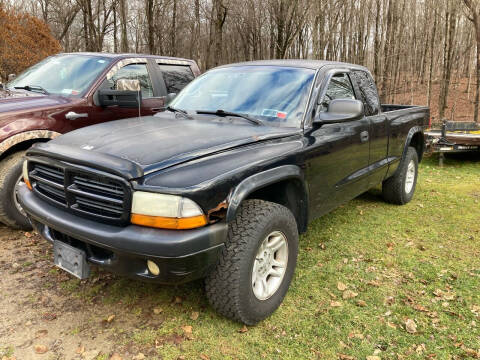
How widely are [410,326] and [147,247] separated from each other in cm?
201

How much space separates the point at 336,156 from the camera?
11.7ft

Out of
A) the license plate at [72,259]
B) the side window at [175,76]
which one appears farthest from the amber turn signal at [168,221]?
the side window at [175,76]

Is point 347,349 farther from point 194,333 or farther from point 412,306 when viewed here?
point 194,333

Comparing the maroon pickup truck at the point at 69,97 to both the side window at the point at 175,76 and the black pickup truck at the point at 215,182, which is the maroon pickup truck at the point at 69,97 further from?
the black pickup truck at the point at 215,182

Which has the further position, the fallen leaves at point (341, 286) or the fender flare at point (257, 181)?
the fallen leaves at point (341, 286)

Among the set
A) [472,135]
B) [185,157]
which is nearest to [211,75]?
[185,157]

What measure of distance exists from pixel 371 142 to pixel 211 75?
190 cm

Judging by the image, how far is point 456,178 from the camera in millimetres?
7281

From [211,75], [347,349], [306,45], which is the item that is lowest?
[347,349]

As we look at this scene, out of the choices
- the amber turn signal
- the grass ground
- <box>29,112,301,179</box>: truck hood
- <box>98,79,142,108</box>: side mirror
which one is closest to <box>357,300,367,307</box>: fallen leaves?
the grass ground

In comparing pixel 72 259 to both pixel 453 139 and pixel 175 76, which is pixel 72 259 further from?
pixel 453 139

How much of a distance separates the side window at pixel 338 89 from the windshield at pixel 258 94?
0.79 ft

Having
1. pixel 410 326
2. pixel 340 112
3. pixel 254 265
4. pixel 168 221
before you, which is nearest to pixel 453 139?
pixel 340 112

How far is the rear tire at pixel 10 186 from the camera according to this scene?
3930 mm
